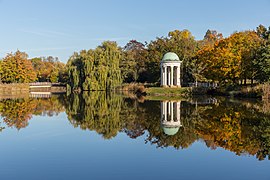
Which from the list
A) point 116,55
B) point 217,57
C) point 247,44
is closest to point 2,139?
point 217,57

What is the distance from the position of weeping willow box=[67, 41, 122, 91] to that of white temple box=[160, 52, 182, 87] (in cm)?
957

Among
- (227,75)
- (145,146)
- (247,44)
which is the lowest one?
(145,146)

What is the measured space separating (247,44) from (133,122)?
26.1 metres

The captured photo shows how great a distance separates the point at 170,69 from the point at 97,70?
40.5 ft

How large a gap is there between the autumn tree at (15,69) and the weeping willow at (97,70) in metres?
11.1

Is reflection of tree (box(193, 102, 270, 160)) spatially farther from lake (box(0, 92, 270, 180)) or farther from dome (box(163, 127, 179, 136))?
dome (box(163, 127, 179, 136))

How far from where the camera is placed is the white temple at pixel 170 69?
1746 inches

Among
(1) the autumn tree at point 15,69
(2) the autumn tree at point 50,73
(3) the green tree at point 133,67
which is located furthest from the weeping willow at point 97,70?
(2) the autumn tree at point 50,73

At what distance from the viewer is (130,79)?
5728 centimetres

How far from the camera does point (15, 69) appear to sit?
58.5 metres

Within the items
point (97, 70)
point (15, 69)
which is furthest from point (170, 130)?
point (15, 69)

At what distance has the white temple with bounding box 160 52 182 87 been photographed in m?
44.3

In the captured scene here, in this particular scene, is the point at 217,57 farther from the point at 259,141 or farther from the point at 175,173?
the point at 175,173

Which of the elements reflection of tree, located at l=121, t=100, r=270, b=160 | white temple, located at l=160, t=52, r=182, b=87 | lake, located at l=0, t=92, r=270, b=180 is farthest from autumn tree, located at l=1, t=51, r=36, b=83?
reflection of tree, located at l=121, t=100, r=270, b=160
